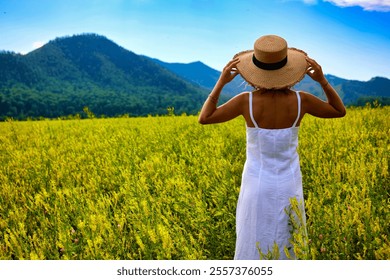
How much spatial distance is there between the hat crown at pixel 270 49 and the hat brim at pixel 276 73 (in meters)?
0.06

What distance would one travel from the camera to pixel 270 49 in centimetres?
177

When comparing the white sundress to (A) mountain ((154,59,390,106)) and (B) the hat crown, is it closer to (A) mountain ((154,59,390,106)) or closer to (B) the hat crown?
(B) the hat crown

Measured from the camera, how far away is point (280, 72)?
1.82 metres

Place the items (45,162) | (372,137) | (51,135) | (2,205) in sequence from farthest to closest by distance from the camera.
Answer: (51,135)
(45,162)
(372,137)
(2,205)

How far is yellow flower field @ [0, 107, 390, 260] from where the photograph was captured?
6.84 feet

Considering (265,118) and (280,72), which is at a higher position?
(280,72)

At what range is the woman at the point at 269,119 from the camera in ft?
5.97

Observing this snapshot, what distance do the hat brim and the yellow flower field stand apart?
2.40 ft

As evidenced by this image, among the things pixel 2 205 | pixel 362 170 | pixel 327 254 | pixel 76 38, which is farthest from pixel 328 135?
pixel 76 38

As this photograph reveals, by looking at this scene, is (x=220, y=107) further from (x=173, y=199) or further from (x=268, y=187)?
(x=173, y=199)

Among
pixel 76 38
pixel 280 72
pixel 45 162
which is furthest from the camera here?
pixel 76 38

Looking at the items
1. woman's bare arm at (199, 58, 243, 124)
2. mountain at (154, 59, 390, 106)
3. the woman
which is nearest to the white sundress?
the woman

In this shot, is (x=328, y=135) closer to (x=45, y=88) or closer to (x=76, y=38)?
(x=45, y=88)
